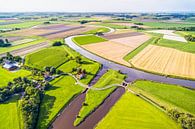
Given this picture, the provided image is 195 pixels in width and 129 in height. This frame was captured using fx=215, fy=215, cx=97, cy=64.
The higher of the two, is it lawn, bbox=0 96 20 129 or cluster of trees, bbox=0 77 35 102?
cluster of trees, bbox=0 77 35 102

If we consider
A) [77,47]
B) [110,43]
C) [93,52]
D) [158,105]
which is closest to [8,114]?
[158,105]

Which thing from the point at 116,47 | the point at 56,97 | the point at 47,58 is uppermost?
the point at 116,47

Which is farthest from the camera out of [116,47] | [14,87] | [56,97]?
[116,47]

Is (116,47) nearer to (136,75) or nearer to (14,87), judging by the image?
(136,75)

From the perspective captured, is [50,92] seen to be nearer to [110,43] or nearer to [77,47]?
[77,47]

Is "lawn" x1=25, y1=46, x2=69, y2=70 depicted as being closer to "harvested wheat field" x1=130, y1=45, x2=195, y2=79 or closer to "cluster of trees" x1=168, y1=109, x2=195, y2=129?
"harvested wheat field" x1=130, y1=45, x2=195, y2=79

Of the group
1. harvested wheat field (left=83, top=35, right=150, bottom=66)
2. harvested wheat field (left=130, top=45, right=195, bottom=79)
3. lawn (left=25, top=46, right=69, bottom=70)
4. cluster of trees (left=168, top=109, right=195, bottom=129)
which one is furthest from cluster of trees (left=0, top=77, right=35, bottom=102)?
harvested wheat field (left=130, top=45, right=195, bottom=79)

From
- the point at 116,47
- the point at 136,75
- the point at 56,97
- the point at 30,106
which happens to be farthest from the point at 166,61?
the point at 30,106
